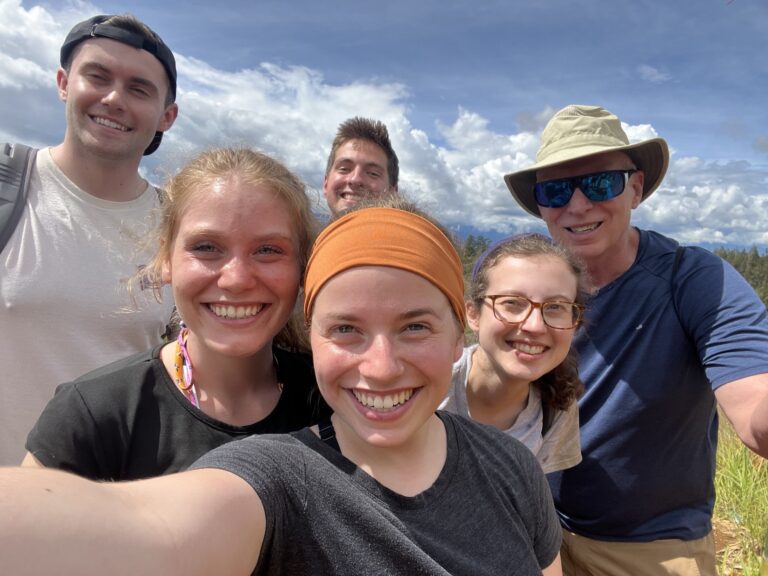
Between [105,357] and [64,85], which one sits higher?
[64,85]

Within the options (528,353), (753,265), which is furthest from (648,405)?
(753,265)

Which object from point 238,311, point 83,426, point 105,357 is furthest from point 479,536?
point 105,357

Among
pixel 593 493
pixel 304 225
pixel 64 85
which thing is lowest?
pixel 593 493

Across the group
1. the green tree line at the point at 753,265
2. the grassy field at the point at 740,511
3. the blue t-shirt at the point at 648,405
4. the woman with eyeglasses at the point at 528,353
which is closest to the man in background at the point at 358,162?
the woman with eyeglasses at the point at 528,353

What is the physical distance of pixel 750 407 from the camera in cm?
218

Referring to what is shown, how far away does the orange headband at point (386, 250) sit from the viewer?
1432 millimetres

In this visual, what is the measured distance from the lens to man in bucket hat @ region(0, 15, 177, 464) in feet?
8.14

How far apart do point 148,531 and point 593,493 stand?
8.02 feet

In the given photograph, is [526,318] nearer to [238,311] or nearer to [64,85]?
[238,311]

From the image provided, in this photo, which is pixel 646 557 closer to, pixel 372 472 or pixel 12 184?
pixel 372 472

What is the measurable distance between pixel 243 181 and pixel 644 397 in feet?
7.09

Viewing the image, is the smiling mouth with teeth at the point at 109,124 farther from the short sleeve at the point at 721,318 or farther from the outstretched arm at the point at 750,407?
the outstretched arm at the point at 750,407

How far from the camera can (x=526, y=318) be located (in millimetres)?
2387

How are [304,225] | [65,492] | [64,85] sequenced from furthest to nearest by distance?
[64,85] < [304,225] < [65,492]
